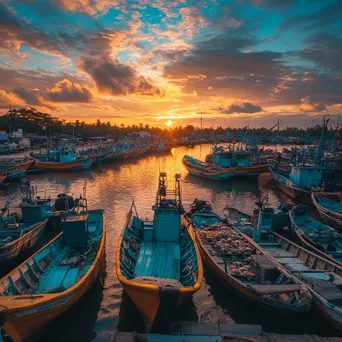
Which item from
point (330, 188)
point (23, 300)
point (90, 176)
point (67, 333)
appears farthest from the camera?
point (90, 176)

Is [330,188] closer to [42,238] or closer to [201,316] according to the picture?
[201,316]

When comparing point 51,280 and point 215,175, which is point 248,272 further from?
point 215,175

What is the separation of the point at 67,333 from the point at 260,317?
23.5 feet

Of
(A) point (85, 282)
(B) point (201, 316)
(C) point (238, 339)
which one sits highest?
(A) point (85, 282)

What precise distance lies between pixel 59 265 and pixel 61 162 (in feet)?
114

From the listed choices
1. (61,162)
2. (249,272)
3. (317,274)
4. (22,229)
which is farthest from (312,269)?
(61,162)

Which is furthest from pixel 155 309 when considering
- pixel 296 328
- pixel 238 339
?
pixel 296 328

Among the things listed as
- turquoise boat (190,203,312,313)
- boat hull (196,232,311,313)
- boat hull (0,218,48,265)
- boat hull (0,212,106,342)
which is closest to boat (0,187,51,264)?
boat hull (0,218,48,265)

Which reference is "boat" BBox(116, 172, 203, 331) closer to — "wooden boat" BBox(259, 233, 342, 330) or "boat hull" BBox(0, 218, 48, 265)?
"wooden boat" BBox(259, 233, 342, 330)

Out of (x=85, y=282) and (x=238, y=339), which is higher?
(x=85, y=282)

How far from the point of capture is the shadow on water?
9.81m

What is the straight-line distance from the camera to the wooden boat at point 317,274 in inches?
368

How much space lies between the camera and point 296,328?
32.5 ft

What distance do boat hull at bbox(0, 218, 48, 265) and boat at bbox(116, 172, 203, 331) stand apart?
5.62m
